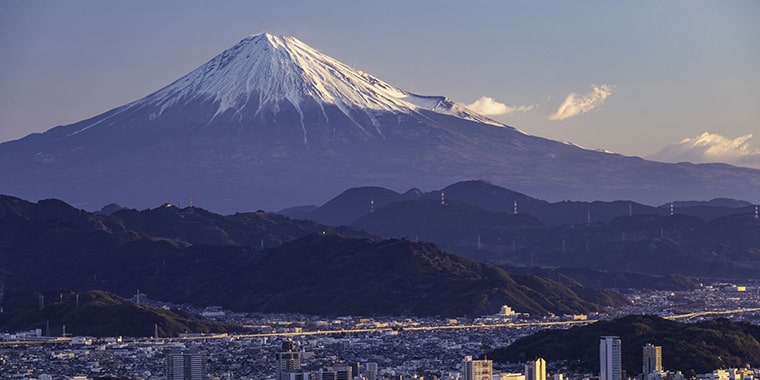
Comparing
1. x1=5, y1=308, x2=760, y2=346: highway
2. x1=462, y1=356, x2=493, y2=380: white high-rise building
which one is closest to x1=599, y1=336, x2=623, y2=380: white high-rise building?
x1=462, y1=356, x2=493, y2=380: white high-rise building

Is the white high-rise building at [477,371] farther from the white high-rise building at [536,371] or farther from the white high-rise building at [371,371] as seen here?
the white high-rise building at [371,371]

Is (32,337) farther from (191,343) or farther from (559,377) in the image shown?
(559,377)

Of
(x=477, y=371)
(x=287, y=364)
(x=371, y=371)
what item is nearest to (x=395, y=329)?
(x=287, y=364)

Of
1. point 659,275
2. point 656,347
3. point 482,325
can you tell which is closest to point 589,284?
point 659,275

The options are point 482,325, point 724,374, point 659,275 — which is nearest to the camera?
point 724,374

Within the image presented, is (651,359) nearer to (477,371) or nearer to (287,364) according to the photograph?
(477,371)

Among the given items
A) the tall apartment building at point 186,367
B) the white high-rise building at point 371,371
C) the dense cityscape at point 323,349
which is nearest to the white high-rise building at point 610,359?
the dense cityscape at point 323,349
